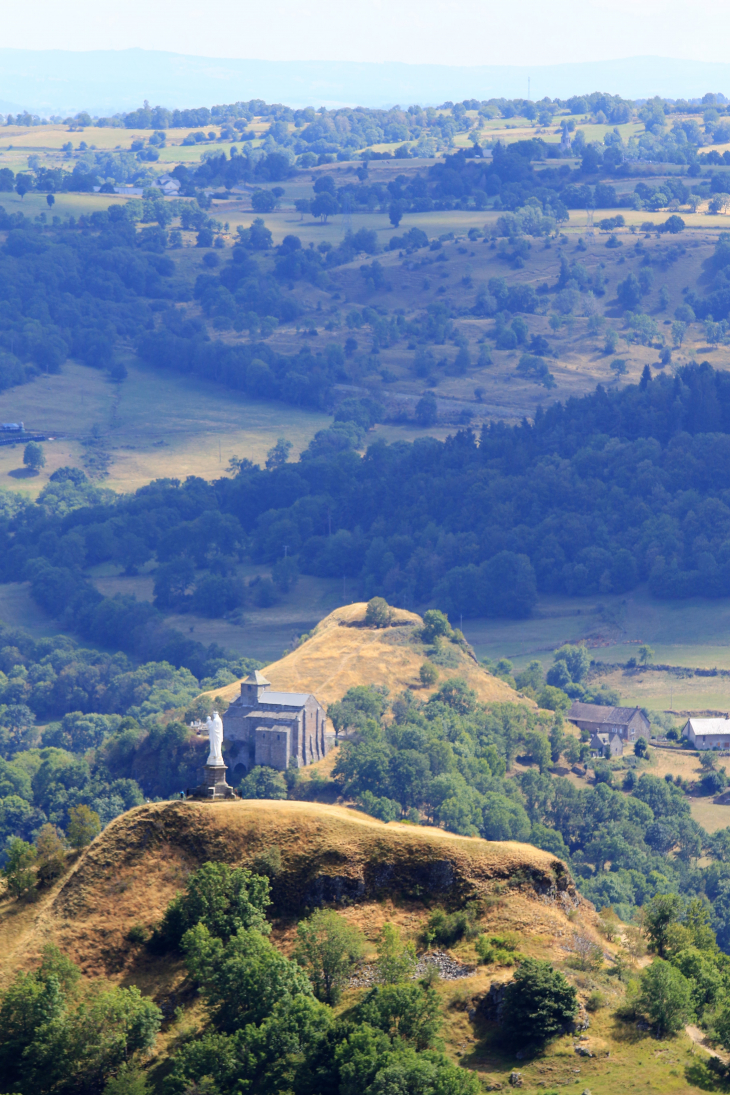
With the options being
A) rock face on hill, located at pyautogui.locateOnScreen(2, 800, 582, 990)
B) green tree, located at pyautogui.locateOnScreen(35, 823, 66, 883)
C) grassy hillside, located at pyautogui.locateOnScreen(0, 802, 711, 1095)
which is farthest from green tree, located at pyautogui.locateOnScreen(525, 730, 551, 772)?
rock face on hill, located at pyautogui.locateOnScreen(2, 800, 582, 990)

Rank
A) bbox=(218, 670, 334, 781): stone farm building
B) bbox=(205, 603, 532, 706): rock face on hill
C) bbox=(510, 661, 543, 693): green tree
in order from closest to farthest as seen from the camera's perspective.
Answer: bbox=(218, 670, 334, 781): stone farm building → bbox=(205, 603, 532, 706): rock face on hill → bbox=(510, 661, 543, 693): green tree

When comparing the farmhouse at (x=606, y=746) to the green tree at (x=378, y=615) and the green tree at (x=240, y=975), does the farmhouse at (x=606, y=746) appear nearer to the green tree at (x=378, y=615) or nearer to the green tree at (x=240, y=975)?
the green tree at (x=378, y=615)

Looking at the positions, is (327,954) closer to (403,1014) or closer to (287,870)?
(403,1014)

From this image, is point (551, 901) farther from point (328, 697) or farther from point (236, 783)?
point (328, 697)

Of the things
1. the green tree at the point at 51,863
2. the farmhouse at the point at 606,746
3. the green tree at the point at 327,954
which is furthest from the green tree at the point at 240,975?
the farmhouse at the point at 606,746

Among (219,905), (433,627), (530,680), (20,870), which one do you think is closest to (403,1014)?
(219,905)

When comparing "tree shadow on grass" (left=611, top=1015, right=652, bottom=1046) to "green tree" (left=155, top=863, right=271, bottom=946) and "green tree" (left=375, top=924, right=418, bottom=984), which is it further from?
"green tree" (left=155, top=863, right=271, bottom=946)

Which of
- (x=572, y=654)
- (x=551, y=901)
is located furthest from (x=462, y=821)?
(x=551, y=901)

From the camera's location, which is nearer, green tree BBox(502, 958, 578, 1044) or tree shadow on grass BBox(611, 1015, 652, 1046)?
green tree BBox(502, 958, 578, 1044)
